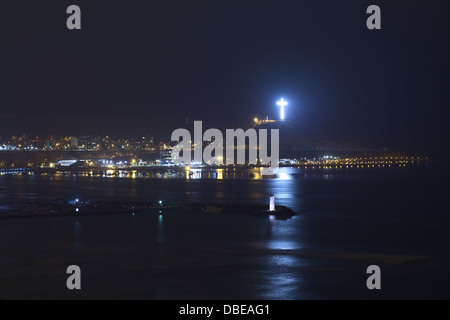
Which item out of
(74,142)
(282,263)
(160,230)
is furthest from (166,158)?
(282,263)

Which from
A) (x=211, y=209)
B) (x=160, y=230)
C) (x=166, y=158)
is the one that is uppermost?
(x=166, y=158)

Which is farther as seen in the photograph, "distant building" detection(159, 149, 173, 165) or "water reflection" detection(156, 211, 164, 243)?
"distant building" detection(159, 149, 173, 165)

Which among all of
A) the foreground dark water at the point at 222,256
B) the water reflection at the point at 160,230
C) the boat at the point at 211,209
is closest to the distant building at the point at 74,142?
the boat at the point at 211,209

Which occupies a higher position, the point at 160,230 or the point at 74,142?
the point at 74,142

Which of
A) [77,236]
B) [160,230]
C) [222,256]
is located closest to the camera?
[222,256]

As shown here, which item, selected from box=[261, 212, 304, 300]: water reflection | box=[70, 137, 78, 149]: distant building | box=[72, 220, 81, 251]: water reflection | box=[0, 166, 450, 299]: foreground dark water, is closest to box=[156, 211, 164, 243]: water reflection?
box=[0, 166, 450, 299]: foreground dark water

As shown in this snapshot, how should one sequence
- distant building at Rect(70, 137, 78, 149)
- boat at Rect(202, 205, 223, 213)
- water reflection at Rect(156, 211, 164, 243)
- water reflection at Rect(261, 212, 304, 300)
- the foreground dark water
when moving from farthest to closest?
distant building at Rect(70, 137, 78, 149), boat at Rect(202, 205, 223, 213), water reflection at Rect(156, 211, 164, 243), the foreground dark water, water reflection at Rect(261, 212, 304, 300)

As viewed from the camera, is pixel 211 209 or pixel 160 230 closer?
pixel 160 230

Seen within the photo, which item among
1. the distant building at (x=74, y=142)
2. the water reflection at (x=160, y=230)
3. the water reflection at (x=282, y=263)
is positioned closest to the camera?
the water reflection at (x=282, y=263)

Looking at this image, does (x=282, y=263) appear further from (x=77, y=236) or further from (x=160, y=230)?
(x=77, y=236)

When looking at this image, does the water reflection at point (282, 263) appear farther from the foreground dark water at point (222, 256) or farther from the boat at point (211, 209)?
the boat at point (211, 209)

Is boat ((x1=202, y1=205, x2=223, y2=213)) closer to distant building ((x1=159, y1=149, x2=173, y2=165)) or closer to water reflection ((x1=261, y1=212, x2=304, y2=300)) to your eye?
water reflection ((x1=261, y1=212, x2=304, y2=300))
